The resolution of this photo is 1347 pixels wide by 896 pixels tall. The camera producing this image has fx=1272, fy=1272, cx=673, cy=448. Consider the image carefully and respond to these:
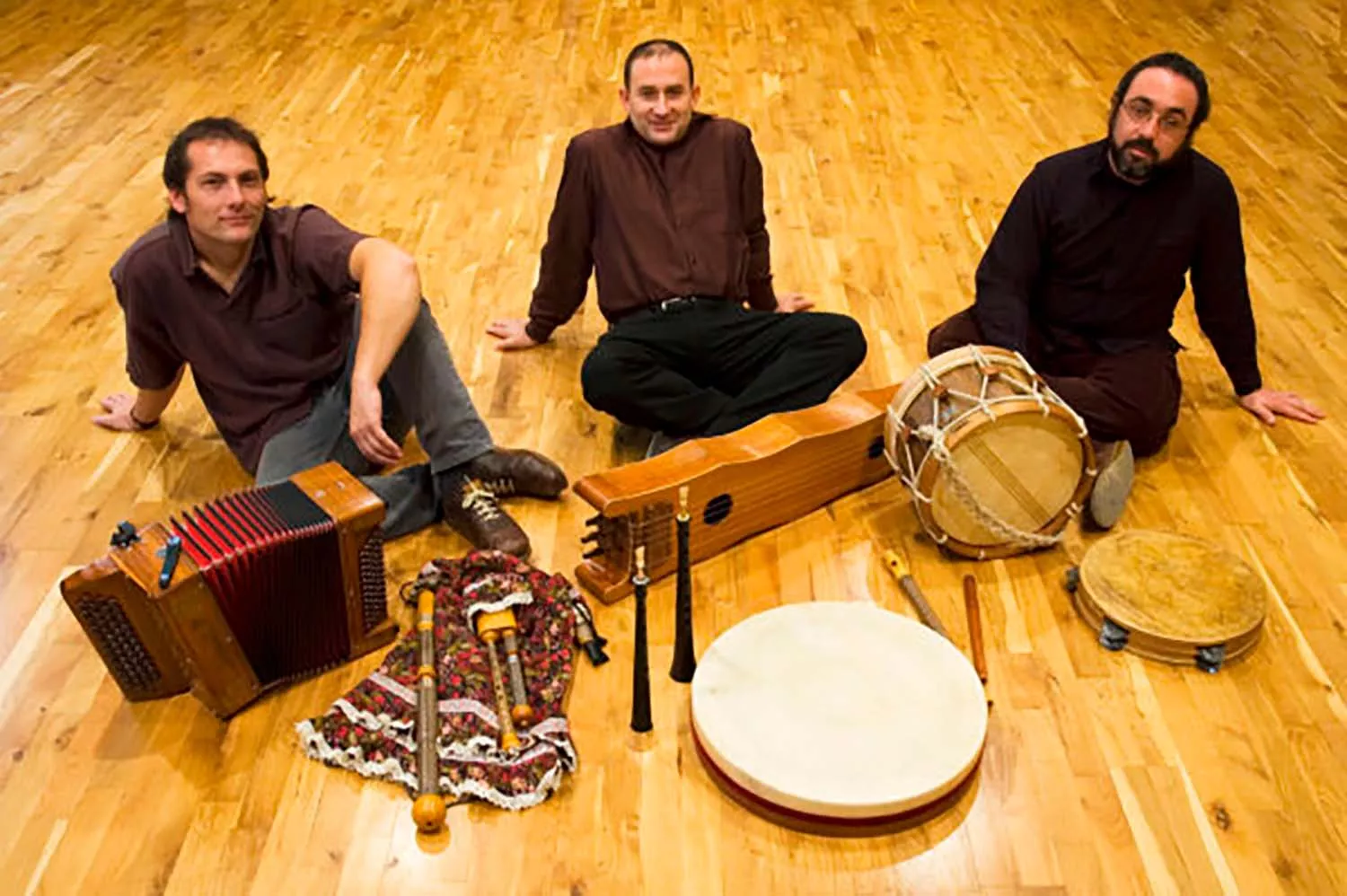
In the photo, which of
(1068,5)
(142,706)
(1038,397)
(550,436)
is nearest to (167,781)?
(142,706)

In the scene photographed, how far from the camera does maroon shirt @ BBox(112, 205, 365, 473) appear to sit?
106 inches

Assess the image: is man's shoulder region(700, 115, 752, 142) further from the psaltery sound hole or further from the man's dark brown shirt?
the psaltery sound hole

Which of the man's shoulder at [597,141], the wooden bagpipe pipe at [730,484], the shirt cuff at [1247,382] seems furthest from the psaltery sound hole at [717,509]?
the shirt cuff at [1247,382]

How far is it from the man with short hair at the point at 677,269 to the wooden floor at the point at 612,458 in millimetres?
267

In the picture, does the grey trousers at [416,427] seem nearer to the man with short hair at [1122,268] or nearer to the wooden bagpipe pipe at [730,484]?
the wooden bagpipe pipe at [730,484]

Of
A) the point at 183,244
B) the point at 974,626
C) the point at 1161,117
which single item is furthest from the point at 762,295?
the point at 183,244

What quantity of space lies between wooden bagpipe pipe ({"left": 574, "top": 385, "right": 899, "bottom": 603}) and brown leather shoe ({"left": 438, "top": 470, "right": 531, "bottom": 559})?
0.16m

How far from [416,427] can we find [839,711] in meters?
1.25

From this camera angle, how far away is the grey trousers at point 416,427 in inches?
→ 112

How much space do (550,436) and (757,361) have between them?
56 cm

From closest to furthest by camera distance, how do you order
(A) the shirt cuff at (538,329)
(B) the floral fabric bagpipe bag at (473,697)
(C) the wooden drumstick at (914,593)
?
(B) the floral fabric bagpipe bag at (473,697) < (C) the wooden drumstick at (914,593) < (A) the shirt cuff at (538,329)

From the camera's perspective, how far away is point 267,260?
2729 millimetres

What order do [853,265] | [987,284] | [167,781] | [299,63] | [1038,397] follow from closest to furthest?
[167,781] → [1038,397] → [987,284] → [853,265] → [299,63]

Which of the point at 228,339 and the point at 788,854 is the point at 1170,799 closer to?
the point at 788,854
